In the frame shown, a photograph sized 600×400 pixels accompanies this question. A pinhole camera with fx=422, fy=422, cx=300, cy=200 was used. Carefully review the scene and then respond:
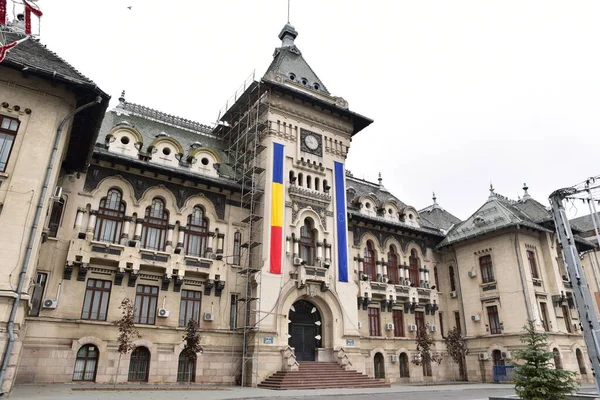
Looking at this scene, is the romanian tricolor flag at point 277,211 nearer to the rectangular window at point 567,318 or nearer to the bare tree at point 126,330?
the bare tree at point 126,330

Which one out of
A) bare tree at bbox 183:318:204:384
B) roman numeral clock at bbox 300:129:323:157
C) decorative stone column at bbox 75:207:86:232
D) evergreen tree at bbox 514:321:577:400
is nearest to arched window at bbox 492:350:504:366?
roman numeral clock at bbox 300:129:323:157

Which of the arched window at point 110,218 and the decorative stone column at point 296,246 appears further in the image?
the decorative stone column at point 296,246

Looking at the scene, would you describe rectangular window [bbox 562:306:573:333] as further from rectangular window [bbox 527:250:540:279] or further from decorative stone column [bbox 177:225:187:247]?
decorative stone column [bbox 177:225:187:247]

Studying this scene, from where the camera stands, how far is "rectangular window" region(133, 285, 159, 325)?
22.3 metres

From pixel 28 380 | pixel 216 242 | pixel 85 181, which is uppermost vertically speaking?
pixel 85 181

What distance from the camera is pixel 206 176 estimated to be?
25922mm

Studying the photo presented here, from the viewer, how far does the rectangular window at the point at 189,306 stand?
76.9ft

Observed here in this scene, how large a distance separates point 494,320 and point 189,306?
22.9m

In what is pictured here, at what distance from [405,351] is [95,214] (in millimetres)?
22823

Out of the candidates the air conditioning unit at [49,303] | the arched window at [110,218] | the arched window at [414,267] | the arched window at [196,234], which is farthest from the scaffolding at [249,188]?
the arched window at [414,267]

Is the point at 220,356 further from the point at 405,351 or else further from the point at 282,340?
the point at 405,351

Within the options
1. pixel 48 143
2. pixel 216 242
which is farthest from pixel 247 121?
pixel 48 143

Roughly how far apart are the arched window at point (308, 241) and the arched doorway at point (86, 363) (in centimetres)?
1291

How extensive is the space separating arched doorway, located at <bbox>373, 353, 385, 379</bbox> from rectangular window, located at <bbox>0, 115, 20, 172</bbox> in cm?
2488
